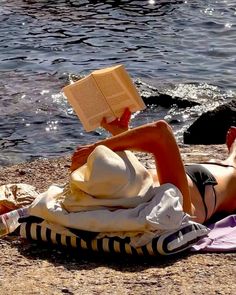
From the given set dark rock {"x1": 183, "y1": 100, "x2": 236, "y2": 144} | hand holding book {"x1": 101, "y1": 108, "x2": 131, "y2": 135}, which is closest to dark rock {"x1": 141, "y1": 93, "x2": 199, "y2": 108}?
dark rock {"x1": 183, "y1": 100, "x2": 236, "y2": 144}

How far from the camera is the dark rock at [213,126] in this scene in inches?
342

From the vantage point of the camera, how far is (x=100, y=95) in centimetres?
490

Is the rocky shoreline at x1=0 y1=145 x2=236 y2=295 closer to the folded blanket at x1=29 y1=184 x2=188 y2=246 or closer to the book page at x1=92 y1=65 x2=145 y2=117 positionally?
the folded blanket at x1=29 y1=184 x2=188 y2=246

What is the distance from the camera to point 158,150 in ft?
15.6

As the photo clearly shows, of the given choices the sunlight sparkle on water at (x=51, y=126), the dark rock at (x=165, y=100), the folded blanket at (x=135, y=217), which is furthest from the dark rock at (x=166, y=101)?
the folded blanket at (x=135, y=217)

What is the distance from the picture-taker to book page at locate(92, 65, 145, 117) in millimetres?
4863

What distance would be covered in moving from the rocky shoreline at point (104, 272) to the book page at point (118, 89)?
0.91 metres

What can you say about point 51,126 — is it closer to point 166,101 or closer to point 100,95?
point 166,101

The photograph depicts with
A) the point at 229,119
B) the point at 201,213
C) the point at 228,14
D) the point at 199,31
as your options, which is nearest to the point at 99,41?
the point at 199,31

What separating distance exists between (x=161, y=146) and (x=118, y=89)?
1.42ft

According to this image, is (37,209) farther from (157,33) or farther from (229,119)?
(157,33)

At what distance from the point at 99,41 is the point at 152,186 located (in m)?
9.10

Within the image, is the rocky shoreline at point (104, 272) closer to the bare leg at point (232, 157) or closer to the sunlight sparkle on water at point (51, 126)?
the bare leg at point (232, 157)

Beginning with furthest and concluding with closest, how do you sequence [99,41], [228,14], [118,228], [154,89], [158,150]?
[228,14]
[99,41]
[154,89]
[158,150]
[118,228]
